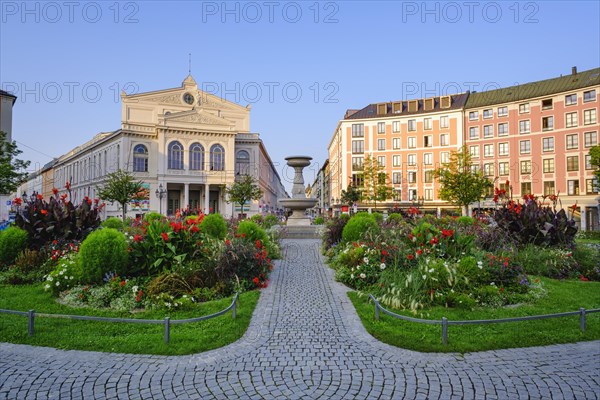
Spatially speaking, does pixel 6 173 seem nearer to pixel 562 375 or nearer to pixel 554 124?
pixel 562 375

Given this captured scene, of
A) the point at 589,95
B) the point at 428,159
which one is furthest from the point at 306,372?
the point at 428,159

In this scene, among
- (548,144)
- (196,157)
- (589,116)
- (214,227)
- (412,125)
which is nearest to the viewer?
(214,227)

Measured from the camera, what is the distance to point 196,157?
53219mm

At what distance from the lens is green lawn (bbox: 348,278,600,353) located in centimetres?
558

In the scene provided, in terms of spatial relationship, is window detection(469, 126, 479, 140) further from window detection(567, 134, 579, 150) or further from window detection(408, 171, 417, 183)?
window detection(567, 134, 579, 150)

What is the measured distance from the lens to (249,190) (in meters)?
38.2

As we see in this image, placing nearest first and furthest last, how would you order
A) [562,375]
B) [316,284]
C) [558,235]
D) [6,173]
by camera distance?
[562,375] < [316,284] < [558,235] < [6,173]

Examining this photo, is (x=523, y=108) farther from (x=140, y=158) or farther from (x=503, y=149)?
(x=140, y=158)

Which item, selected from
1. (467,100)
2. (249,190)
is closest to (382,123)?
(467,100)

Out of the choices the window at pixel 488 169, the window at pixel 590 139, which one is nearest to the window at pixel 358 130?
the window at pixel 488 169

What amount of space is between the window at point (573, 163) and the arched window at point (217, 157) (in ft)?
145

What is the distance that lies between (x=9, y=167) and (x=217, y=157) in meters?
27.7

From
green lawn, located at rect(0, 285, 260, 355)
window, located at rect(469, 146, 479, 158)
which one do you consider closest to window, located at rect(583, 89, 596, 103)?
window, located at rect(469, 146, 479, 158)

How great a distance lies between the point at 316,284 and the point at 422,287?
286 cm
